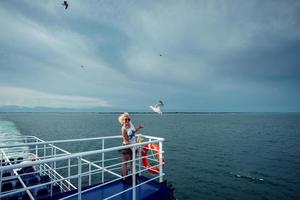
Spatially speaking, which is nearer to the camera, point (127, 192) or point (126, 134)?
point (127, 192)

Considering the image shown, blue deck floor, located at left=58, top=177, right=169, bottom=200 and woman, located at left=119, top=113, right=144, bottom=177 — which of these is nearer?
blue deck floor, located at left=58, top=177, right=169, bottom=200

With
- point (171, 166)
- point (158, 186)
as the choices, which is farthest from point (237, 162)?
point (158, 186)

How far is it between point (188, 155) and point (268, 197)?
1070 cm

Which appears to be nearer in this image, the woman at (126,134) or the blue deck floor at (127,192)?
the blue deck floor at (127,192)

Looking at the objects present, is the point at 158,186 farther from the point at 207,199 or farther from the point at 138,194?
the point at 207,199

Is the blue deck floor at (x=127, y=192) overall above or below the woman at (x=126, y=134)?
below

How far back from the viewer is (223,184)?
1334cm

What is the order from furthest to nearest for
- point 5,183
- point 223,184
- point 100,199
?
point 223,184
point 5,183
point 100,199

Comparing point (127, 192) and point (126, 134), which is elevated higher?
point (126, 134)

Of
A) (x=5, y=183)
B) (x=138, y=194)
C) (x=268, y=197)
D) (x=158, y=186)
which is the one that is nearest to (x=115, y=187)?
(x=138, y=194)

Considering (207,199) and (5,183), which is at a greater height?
(5,183)

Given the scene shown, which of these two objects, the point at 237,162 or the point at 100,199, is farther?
the point at 237,162

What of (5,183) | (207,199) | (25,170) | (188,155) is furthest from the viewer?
(188,155)

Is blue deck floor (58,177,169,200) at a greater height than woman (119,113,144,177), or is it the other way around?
woman (119,113,144,177)
